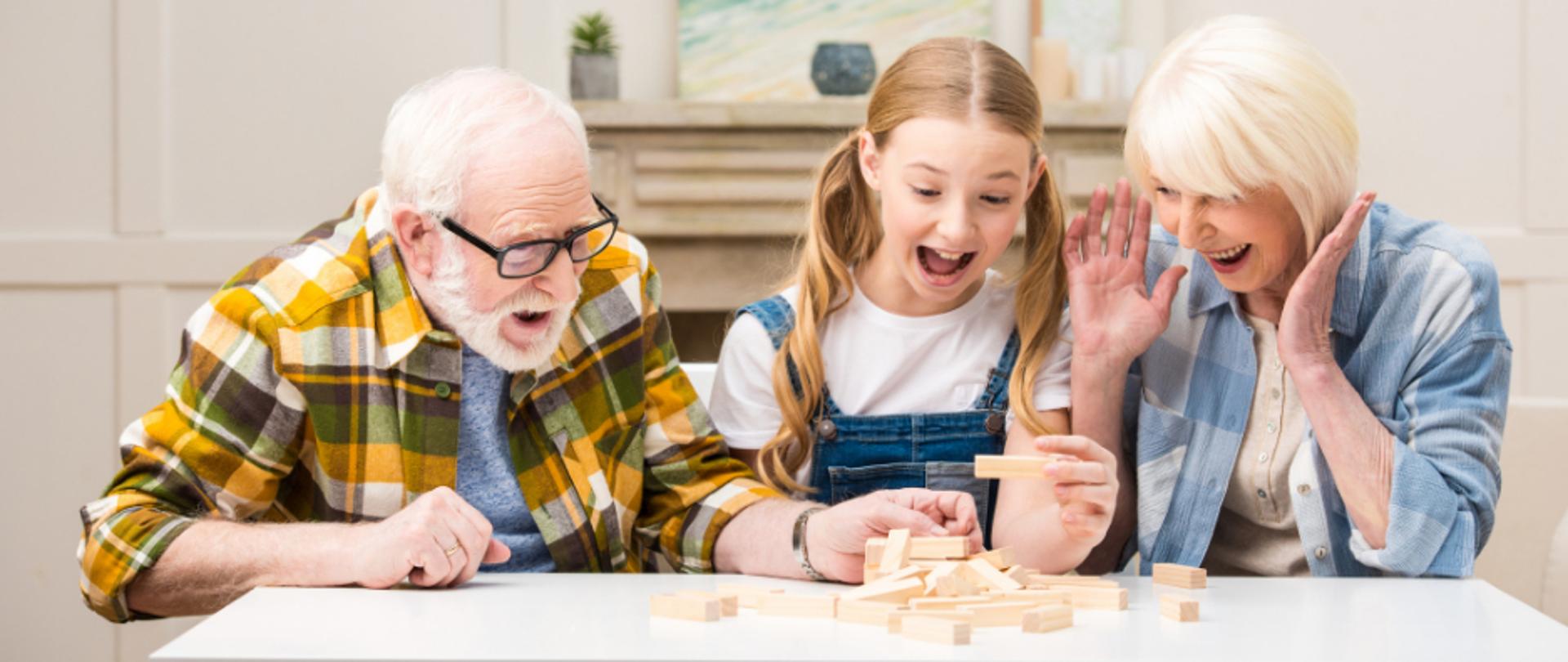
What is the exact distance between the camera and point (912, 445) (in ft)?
7.48

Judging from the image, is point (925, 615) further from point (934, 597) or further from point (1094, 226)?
point (1094, 226)

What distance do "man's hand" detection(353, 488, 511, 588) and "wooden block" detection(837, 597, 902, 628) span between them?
50 centimetres

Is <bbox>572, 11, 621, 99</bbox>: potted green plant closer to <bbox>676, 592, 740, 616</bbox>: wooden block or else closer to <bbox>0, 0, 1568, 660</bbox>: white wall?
<bbox>0, 0, 1568, 660</bbox>: white wall

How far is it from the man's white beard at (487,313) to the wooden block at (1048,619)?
0.87 metres

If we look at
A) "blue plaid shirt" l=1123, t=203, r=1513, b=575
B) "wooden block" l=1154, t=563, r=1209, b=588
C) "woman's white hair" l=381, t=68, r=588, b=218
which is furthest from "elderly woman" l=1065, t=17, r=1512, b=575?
"woman's white hair" l=381, t=68, r=588, b=218

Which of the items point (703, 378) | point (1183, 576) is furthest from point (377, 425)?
point (1183, 576)

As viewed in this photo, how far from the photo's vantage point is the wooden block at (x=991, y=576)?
1.67 meters

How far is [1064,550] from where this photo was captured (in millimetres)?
2033

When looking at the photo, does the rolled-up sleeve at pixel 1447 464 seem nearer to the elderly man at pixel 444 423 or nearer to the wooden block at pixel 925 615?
the elderly man at pixel 444 423

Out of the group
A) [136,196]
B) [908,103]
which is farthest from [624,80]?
[908,103]

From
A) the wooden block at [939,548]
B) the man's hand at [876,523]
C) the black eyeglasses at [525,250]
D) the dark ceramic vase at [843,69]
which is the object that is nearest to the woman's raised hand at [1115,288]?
the man's hand at [876,523]

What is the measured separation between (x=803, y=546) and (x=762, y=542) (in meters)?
0.11

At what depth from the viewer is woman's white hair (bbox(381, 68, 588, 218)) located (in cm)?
201

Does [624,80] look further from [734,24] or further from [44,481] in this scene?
[44,481]
